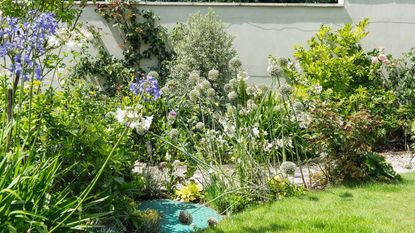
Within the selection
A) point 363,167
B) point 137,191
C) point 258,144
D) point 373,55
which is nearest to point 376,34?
point 373,55

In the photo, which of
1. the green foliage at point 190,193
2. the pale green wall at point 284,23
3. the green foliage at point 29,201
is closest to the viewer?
the green foliage at point 29,201

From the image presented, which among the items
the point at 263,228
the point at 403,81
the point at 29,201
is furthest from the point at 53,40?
the point at 403,81

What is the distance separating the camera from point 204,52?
7945mm

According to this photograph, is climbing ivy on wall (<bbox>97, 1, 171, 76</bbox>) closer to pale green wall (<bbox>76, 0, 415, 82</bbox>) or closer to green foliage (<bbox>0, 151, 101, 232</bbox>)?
pale green wall (<bbox>76, 0, 415, 82</bbox>)

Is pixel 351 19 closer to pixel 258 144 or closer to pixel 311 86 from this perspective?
pixel 311 86

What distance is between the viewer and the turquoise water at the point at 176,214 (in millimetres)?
4688

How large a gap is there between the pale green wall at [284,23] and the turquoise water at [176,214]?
3.86m

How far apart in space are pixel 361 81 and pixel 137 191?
507 centimetres

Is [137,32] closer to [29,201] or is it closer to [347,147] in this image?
[347,147]

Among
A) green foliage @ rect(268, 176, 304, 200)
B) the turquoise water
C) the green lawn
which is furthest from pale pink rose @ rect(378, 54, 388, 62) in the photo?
the turquoise water

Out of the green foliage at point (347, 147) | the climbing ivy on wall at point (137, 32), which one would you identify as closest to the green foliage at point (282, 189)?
the green foliage at point (347, 147)

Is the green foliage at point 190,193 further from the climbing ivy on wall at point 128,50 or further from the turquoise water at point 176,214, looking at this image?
the climbing ivy on wall at point 128,50

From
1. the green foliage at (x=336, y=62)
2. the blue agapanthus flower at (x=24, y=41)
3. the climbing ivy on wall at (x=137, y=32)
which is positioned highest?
the climbing ivy on wall at (x=137, y=32)

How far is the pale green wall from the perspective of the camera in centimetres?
872
